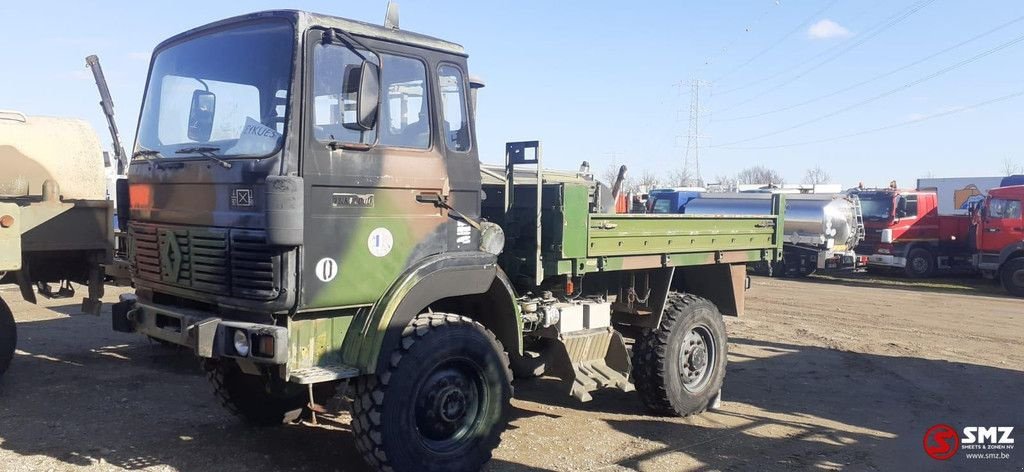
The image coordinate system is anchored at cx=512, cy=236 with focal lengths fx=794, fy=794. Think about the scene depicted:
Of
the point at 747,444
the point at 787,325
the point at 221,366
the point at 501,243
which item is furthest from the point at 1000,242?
the point at 221,366

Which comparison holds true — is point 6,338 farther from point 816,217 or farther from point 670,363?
point 816,217

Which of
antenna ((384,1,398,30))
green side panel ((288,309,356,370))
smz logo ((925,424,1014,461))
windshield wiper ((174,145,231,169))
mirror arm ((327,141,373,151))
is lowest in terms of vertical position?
smz logo ((925,424,1014,461))

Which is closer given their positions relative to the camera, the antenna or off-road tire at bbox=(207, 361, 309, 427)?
the antenna

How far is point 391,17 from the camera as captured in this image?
498cm

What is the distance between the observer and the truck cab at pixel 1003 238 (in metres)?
18.3

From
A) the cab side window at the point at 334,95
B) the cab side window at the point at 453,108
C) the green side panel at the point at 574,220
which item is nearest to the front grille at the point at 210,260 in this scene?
the cab side window at the point at 334,95

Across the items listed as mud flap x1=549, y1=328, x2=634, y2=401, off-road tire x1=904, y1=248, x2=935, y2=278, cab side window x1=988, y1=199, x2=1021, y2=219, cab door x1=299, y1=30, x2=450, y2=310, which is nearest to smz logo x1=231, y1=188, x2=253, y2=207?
cab door x1=299, y1=30, x2=450, y2=310

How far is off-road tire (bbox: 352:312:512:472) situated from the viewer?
15.0 ft

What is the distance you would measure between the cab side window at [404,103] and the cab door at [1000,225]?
18166mm

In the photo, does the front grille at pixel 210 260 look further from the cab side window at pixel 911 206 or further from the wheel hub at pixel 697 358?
the cab side window at pixel 911 206

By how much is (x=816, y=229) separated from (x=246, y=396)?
58.9 ft

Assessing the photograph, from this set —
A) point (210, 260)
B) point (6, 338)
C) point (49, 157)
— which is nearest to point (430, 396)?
point (210, 260)

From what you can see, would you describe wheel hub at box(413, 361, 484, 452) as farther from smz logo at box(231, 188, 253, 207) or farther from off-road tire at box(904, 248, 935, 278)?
off-road tire at box(904, 248, 935, 278)

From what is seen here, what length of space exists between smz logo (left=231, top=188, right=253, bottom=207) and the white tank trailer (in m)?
18.0
